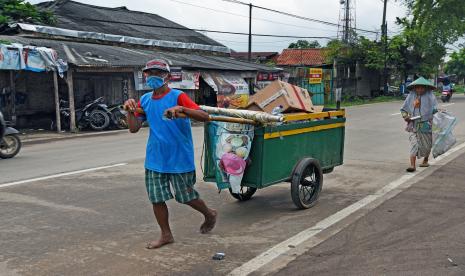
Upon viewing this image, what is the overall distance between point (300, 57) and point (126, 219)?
45919 mm

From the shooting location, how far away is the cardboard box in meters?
6.35

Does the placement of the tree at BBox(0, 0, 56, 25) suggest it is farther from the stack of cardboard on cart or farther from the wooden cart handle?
the wooden cart handle

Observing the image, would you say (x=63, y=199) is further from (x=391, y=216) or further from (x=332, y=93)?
(x=332, y=93)

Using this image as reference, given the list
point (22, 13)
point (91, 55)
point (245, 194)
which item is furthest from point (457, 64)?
point (245, 194)

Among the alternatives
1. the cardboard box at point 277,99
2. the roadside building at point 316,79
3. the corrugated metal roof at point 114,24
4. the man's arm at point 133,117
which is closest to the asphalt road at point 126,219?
the man's arm at point 133,117

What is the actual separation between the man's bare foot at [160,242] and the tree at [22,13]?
18407mm

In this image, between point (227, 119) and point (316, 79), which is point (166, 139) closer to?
point (227, 119)

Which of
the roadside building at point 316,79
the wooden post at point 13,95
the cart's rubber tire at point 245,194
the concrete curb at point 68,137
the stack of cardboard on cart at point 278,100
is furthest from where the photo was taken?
the roadside building at point 316,79

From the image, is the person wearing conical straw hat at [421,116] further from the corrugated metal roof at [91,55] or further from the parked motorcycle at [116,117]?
the parked motorcycle at [116,117]

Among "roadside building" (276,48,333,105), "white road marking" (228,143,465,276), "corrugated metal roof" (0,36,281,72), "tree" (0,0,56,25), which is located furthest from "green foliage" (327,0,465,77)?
"white road marking" (228,143,465,276)

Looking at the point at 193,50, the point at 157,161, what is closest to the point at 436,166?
the point at 157,161

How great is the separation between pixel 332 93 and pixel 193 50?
13220 mm

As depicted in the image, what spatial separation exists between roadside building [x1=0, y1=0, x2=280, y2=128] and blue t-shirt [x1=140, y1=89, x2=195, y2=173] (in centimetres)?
1257

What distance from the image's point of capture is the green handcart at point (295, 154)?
5.62m
